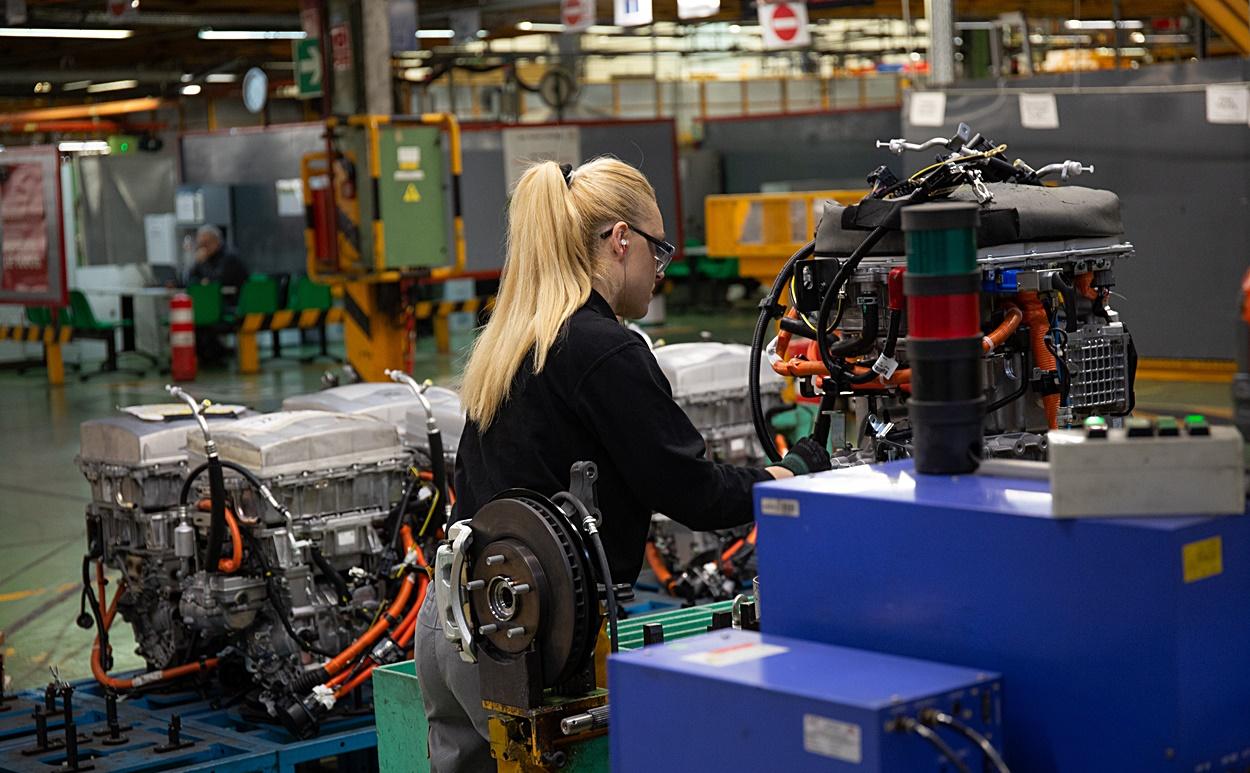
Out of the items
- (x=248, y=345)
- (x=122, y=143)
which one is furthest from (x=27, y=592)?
(x=122, y=143)

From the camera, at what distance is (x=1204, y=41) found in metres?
→ 11.7

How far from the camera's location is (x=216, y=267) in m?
16.2

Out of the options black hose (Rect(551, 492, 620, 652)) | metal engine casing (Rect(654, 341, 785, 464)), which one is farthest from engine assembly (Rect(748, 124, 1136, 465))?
metal engine casing (Rect(654, 341, 785, 464))

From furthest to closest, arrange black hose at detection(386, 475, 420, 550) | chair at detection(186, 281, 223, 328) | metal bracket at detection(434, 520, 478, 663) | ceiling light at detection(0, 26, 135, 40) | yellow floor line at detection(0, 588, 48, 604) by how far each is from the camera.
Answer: ceiling light at detection(0, 26, 135, 40)
chair at detection(186, 281, 223, 328)
yellow floor line at detection(0, 588, 48, 604)
black hose at detection(386, 475, 420, 550)
metal bracket at detection(434, 520, 478, 663)

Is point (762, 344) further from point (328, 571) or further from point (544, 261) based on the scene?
point (328, 571)

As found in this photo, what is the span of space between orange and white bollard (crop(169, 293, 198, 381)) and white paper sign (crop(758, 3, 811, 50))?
20.5ft

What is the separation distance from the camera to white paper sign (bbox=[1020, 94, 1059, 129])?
31.8 ft

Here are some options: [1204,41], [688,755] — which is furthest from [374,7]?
[688,755]

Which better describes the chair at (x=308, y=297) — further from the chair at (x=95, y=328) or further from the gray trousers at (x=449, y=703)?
the gray trousers at (x=449, y=703)

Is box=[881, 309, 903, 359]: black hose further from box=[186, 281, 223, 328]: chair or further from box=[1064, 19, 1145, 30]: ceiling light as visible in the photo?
box=[1064, 19, 1145, 30]: ceiling light

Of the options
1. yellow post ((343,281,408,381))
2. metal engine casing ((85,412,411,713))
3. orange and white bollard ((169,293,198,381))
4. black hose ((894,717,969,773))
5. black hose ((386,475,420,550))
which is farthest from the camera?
orange and white bollard ((169,293,198,381))

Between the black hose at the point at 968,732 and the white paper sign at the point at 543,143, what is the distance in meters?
14.0

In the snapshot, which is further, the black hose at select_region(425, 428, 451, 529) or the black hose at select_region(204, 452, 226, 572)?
the black hose at select_region(425, 428, 451, 529)

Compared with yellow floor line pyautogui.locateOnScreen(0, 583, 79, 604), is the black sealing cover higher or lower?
higher
